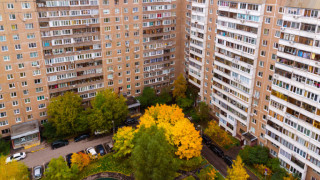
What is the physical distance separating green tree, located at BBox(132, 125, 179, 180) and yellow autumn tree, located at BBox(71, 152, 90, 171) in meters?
15.9

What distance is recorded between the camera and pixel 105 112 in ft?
232

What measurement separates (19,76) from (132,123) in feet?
111

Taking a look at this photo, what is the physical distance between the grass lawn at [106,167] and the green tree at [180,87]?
30.7 meters

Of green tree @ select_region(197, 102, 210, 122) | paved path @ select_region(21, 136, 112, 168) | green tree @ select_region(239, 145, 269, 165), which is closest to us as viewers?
green tree @ select_region(239, 145, 269, 165)

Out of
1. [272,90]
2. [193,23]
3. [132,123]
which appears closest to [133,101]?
[132,123]

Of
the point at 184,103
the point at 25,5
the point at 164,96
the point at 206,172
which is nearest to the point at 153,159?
the point at 206,172

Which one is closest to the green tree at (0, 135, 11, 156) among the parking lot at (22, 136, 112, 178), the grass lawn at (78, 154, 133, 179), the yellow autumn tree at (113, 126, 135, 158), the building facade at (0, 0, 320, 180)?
the building facade at (0, 0, 320, 180)

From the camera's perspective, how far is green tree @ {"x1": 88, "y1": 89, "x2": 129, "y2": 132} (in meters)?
70.2

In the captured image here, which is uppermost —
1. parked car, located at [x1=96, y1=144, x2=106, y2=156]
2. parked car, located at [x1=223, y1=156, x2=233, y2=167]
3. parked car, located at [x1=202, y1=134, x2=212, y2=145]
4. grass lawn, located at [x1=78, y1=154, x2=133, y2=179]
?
parked car, located at [x1=202, y1=134, x2=212, y2=145]

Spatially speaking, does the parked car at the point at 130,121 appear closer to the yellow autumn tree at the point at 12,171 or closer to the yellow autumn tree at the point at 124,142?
the yellow autumn tree at the point at 124,142

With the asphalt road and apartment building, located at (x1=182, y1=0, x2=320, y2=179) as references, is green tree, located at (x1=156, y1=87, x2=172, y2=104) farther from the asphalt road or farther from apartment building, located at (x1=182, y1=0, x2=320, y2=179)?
the asphalt road

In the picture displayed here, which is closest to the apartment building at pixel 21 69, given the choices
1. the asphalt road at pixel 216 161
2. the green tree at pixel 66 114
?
the green tree at pixel 66 114

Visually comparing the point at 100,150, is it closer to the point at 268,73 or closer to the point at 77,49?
the point at 77,49

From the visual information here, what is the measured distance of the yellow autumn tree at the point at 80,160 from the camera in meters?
61.6
